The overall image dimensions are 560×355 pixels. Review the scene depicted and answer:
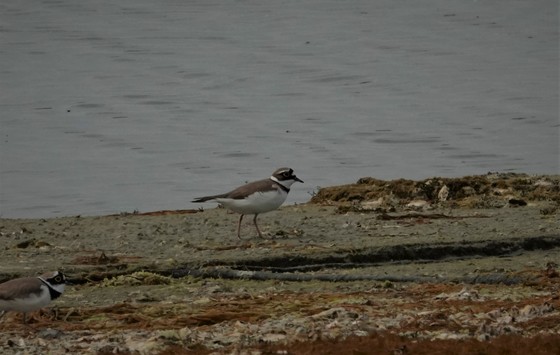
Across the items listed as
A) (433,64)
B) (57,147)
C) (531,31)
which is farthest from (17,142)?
(531,31)

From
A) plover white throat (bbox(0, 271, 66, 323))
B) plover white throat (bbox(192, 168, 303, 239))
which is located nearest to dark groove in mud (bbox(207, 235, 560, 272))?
plover white throat (bbox(192, 168, 303, 239))

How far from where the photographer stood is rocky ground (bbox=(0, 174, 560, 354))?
9.71m

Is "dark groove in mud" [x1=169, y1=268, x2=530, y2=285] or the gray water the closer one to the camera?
"dark groove in mud" [x1=169, y1=268, x2=530, y2=285]

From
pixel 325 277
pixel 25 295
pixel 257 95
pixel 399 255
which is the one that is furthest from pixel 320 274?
pixel 257 95

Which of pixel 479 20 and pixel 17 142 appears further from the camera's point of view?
pixel 479 20

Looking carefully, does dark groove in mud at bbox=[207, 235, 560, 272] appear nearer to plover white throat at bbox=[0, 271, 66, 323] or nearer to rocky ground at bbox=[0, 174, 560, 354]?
rocky ground at bbox=[0, 174, 560, 354]

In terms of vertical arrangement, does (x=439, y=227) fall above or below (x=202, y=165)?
above

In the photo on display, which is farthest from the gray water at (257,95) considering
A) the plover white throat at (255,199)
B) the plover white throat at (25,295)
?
the plover white throat at (25,295)

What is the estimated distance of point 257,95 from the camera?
1123 inches

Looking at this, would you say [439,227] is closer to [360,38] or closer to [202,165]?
[202,165]

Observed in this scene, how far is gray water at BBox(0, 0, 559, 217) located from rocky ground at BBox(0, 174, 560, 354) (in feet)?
13.5

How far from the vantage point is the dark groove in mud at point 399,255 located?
13125 millimetres

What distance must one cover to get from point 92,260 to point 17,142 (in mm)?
11363

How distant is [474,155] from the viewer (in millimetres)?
22734
